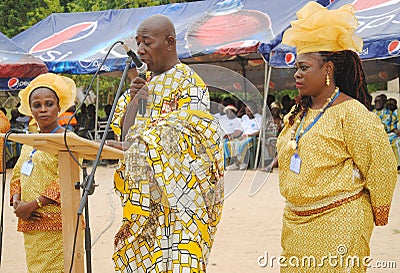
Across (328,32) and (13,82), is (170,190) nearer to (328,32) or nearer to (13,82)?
(328,32)

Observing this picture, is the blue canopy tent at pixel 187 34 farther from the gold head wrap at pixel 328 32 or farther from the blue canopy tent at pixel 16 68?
the gold head wrap at pixel 328 32

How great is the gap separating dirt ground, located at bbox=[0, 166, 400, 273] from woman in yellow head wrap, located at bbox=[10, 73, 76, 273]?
148 centimetres

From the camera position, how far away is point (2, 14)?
28.5 m

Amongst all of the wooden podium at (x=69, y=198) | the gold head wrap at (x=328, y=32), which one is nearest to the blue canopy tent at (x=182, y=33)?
the gold head wrap at (x=328, y=32)

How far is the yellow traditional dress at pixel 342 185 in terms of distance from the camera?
370cm

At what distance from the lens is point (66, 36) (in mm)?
18438

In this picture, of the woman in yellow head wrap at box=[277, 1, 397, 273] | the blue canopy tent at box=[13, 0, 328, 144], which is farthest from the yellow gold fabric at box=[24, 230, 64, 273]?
the blue canopy tent at box=[13, 0, 328, 144]

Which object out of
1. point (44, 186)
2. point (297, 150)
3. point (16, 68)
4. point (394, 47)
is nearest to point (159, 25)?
point (297, 150)

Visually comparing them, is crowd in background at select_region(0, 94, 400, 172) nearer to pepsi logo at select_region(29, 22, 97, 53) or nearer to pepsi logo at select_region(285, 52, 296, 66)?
pepsi logo at select_region(285, 52, 296, 66)

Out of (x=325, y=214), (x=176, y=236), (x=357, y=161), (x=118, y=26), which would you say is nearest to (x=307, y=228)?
(x=325, y=214)

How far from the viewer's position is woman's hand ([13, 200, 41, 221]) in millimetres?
4477

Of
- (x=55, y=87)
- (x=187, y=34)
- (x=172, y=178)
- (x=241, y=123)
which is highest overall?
(x=187, y=34)

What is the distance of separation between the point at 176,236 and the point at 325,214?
83cm

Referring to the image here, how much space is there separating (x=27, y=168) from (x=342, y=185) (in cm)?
209
